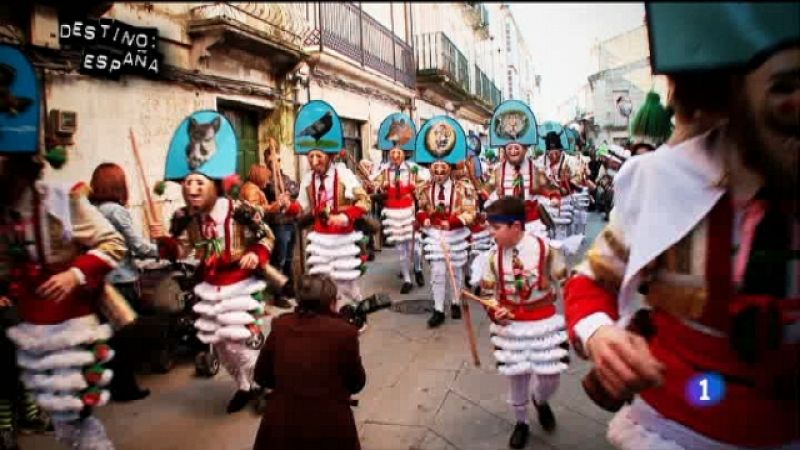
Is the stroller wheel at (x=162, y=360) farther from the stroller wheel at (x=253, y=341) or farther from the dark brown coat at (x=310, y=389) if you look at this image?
the dark brown coat at (x=310, y=389)

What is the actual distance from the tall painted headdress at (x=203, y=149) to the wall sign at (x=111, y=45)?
2520 millimetres

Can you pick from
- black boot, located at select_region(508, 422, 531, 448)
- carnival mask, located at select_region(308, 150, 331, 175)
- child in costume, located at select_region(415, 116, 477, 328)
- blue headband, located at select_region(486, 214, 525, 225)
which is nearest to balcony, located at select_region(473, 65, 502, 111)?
child in costume, located at select_region(415, 116, 477, 328)

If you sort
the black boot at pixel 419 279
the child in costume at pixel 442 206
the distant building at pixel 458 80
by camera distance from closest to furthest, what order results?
1. the child in costume at pixel 442 206
2. the black boot at pixel 419 279
3. the distant building at pixel 458 80

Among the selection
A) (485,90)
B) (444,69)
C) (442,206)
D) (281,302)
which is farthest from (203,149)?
A: (444,69)

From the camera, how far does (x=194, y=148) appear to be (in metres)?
3.93

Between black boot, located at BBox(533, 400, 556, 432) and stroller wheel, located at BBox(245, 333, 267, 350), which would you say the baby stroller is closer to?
stroller wheel, located at BBox(245, 333, 267, 350)

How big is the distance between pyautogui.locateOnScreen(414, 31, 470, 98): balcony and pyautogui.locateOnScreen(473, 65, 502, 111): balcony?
701mm

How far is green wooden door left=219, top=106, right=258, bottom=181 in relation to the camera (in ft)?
28.3

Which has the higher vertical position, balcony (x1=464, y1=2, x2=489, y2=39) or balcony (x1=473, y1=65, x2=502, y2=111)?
balcony (x1=473, y1=65, x2=502, y2=111)

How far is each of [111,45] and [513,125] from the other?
456 centimetres

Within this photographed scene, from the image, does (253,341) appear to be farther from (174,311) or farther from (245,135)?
(245,135)

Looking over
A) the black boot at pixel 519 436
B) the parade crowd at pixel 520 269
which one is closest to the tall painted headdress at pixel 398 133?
the parade crowd at pixel 520 269

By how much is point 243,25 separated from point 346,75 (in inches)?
175

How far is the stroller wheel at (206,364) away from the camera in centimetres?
499
